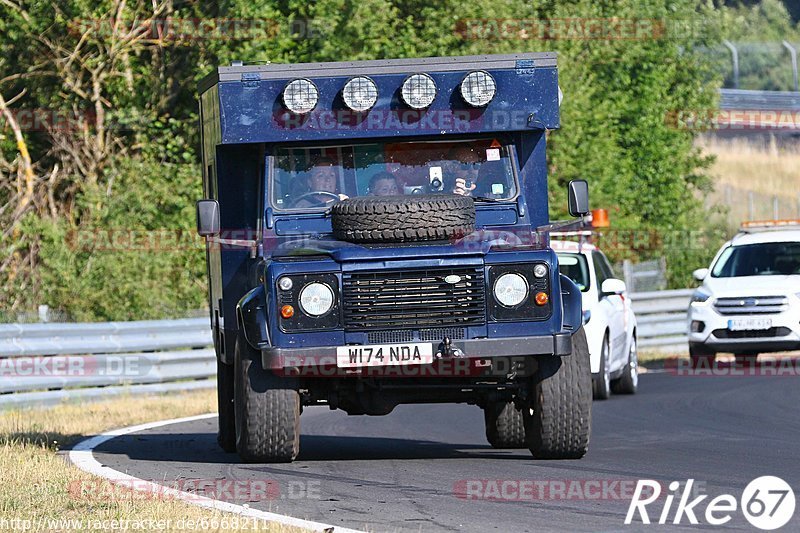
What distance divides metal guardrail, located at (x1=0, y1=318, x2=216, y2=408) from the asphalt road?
105 inches

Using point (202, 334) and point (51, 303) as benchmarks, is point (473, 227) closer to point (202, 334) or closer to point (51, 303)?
point (202, 334)

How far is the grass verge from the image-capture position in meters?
7.66

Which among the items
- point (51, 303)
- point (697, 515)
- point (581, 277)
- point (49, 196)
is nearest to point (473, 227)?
point (697, 515)

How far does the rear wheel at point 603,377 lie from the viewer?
16.5 meters

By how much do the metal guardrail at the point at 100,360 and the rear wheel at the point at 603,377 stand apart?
5.55 meters

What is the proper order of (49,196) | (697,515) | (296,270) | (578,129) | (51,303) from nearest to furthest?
(697,515) → (296,270) → (51,303) → (49,196) → (578,129)

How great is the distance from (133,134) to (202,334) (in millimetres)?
8874

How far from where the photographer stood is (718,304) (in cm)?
2041

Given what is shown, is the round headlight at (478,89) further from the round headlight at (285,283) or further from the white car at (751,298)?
the white car at (751,298)

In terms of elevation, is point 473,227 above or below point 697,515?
above

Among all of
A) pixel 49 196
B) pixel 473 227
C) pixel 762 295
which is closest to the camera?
pixel 473 227
